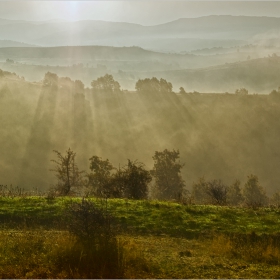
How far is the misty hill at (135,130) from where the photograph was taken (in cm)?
12975

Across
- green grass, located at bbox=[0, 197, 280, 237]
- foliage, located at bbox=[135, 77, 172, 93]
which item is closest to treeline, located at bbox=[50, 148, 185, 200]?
green grass, located at bbox=[0, 197, 280, 237]

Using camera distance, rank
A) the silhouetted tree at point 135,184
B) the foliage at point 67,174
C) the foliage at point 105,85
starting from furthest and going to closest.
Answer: the foliage at point 105,85, the foliage at point 67,174, the silhouetted tree at point 135,184

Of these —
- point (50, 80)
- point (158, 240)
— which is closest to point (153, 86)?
point (50, 80)

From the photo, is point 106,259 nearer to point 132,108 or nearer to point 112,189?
point 112,189

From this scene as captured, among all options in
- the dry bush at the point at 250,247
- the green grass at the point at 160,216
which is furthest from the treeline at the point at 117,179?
the dry bush at the point at 250,247

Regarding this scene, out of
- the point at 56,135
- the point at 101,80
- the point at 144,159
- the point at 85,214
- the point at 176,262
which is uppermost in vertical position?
the point at 101,80

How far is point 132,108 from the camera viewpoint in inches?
6855

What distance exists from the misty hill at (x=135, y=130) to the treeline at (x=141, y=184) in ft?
165

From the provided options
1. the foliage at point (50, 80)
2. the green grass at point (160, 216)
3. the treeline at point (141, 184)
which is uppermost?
the foliage at point (50, 80)

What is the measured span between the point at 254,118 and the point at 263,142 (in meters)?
18.5

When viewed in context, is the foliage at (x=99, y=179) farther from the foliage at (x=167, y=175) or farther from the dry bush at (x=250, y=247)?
the foliage at (x=167, y=175)

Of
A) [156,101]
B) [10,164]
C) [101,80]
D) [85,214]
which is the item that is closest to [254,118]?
[156,101]

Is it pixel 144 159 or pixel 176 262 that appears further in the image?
pixel 144 159

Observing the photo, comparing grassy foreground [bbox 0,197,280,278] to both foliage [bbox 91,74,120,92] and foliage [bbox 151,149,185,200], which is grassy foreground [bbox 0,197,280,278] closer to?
foliage [bbox 151,149,185,200]
